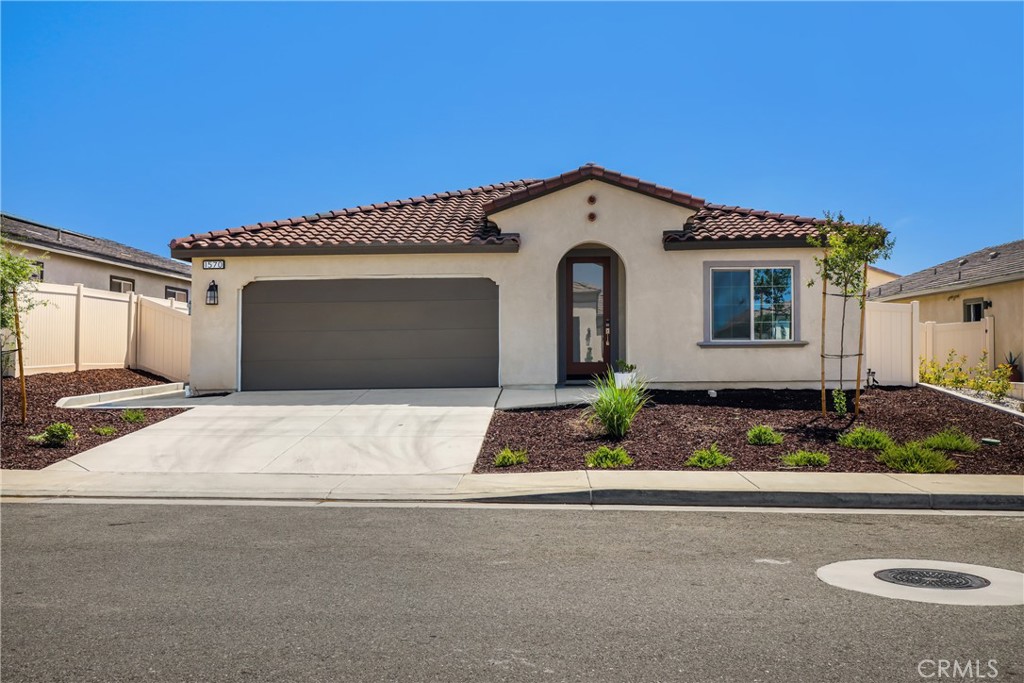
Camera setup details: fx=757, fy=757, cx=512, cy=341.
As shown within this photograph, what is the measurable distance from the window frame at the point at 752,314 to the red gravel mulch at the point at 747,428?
1.05 m

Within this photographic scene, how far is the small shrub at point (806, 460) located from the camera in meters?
10.2

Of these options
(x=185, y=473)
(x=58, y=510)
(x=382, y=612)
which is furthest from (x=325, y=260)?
(x=382, y=612)

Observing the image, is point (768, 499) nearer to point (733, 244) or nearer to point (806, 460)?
point (806, 460)

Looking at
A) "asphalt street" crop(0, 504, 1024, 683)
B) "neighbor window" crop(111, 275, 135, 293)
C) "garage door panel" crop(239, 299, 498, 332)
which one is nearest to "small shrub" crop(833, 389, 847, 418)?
"asphalt street" crop(0, 504, 1024, 683)

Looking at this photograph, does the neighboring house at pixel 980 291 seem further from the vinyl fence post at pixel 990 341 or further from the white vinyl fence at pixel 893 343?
the white vinyl fence at pixel 893 343

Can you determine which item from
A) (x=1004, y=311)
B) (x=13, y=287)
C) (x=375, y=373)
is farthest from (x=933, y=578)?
(x=1004, y=311)

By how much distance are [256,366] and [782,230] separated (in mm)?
11589

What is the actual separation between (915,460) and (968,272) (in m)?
17.5

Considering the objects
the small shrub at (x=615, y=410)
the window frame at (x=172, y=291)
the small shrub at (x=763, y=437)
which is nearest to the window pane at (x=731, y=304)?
the small shrub at (x=615, y=410)

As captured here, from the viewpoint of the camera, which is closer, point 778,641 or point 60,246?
point 778,641

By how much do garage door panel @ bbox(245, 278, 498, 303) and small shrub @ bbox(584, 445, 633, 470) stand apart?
640 cm

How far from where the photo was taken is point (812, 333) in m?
15.7

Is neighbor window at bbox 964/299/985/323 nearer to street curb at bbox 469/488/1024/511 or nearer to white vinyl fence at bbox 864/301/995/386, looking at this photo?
white vinyl fence at bbox 864/301/995/386

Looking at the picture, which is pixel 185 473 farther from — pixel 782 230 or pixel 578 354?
pixel 782 230
